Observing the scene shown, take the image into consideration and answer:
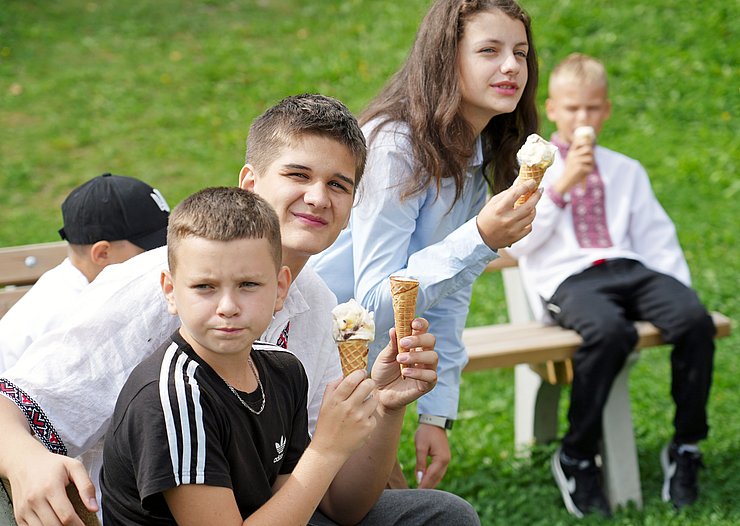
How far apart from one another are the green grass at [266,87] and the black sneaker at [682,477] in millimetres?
1172

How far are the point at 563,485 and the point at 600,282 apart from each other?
91cm

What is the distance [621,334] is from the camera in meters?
4.34

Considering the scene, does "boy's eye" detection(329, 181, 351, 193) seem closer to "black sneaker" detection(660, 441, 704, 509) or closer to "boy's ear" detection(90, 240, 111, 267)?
"boy's ear" detection(90, 240, 111, 267)

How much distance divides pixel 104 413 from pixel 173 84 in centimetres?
700

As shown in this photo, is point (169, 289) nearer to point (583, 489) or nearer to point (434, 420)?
point (434, 420)

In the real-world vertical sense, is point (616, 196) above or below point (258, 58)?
below

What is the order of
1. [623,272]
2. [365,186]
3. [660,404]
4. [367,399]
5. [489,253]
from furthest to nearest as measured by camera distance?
[660,404]
[623,272]
[365,186]
[489,253]
[367,399]

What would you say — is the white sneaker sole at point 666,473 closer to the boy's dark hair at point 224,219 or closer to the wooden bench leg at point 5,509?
the boy's dark hair at point 224,219

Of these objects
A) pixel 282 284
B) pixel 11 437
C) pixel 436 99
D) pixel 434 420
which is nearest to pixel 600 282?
pixel 434 420

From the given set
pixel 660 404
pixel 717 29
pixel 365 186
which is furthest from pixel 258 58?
pixel 365 186

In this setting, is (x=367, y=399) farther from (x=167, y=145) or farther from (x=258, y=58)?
(x=258, y=58)

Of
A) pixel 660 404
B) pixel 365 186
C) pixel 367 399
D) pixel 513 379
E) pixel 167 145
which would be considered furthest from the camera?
pixel 167 145

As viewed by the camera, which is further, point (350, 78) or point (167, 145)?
point (350, 78)

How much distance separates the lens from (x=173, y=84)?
29.2 ft
